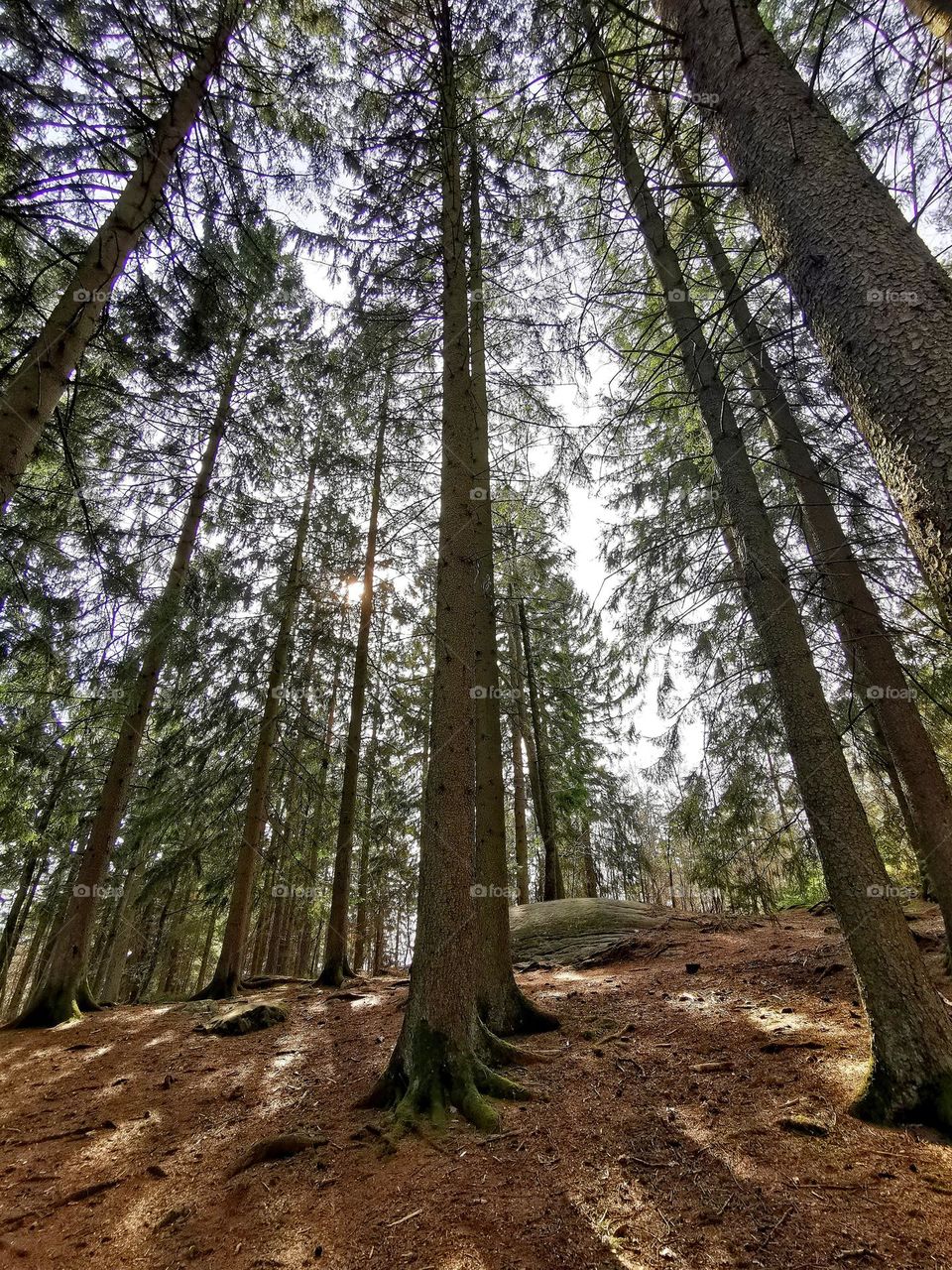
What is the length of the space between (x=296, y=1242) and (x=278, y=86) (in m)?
10.6

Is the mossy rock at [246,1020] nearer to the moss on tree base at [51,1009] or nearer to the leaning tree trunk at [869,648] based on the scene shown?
the moss on tree base at [51,1009]

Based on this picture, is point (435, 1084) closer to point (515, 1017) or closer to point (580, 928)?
point (515, 1017)

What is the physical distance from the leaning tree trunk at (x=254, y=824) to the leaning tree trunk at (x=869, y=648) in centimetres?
861

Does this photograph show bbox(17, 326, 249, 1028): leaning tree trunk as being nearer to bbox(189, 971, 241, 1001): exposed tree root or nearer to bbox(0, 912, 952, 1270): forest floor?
bbox(189, 971, 241, 1001): exposed tree root

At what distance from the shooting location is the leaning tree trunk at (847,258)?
66.0 inches

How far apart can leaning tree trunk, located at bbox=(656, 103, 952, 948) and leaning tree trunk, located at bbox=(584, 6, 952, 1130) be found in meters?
0.47

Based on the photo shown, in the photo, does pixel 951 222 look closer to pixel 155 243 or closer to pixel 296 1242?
pixel 155 243

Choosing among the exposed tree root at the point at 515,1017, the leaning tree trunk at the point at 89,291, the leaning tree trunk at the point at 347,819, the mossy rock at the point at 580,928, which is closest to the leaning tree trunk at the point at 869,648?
the exposed tree root at the point at 515,1017

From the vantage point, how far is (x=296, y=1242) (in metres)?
2.42

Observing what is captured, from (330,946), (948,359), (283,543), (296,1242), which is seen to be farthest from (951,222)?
(330,946)

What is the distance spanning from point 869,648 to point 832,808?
9.48 ft

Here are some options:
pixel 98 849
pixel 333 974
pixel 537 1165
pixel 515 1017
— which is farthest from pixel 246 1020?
pixel 537 1165

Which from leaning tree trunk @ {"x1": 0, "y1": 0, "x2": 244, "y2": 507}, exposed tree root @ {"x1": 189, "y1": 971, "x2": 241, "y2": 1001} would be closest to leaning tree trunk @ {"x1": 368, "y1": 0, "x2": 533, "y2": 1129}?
leaning tree trunk @ {"x1": 0, "y1": 0, "x2": 244, "y2": 507}

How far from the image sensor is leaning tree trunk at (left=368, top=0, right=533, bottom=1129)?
3643mm
